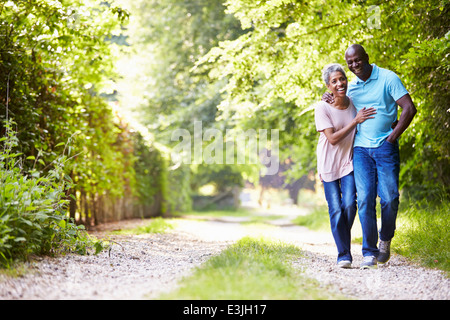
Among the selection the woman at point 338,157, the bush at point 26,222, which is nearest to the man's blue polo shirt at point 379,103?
the woman at point 338,157

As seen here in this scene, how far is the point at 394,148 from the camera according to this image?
432 cm

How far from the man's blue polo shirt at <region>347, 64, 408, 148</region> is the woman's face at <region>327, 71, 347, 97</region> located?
0.67 feet

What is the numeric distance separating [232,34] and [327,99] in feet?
33.7

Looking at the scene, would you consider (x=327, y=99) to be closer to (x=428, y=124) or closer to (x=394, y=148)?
(x=394, y=148)

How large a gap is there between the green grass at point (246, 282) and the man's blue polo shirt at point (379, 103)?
4.44 feet

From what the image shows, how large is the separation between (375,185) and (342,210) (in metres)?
0.38

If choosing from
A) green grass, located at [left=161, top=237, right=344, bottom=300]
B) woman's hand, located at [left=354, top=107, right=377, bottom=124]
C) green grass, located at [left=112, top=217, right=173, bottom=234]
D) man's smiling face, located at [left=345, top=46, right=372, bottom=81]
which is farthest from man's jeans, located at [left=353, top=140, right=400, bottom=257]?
green grass, located at [left=112, top=217, right=173, bottom=234]

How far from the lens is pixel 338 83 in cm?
442

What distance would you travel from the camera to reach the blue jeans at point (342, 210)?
445 centimetres

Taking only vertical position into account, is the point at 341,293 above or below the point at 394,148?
below

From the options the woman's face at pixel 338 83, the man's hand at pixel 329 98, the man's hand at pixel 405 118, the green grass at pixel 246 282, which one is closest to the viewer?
the green grass at pixel 246 282

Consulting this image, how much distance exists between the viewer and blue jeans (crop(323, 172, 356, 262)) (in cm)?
445

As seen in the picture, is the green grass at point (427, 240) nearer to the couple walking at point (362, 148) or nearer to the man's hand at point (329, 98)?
the couple walking at point (362, 148)
